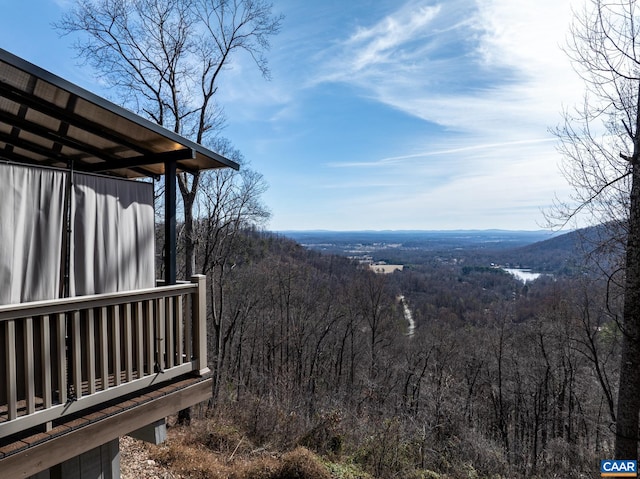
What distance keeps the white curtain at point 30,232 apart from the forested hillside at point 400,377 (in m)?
7.41

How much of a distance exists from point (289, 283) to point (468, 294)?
32.4 meters

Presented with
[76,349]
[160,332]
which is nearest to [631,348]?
[160,332]

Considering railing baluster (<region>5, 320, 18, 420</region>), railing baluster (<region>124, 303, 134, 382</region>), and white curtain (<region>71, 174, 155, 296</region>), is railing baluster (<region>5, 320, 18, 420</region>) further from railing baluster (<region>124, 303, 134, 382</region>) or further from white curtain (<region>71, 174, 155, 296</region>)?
railing baluster (<region>124, 303, 134, 382</region>)

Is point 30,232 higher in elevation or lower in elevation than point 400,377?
higher

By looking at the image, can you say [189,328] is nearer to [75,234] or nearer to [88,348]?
[88,348]

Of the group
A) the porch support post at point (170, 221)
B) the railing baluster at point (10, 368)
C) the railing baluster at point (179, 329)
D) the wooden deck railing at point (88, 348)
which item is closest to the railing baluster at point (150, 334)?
the wooden deck railing at point (88, 348)

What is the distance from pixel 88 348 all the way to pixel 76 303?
368 mm

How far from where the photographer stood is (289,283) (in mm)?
25531

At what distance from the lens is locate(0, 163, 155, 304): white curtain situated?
2666mm

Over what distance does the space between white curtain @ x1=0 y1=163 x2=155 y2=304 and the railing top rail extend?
30 centimetres

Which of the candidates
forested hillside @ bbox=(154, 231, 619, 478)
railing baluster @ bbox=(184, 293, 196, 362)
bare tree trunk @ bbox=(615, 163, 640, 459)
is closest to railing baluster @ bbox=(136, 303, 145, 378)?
railing baluster @ bbox=(184, 293, 196, 362)

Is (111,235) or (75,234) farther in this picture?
(111,235)

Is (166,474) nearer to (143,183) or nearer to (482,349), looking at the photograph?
(143,183)

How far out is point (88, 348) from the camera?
2.80 m
